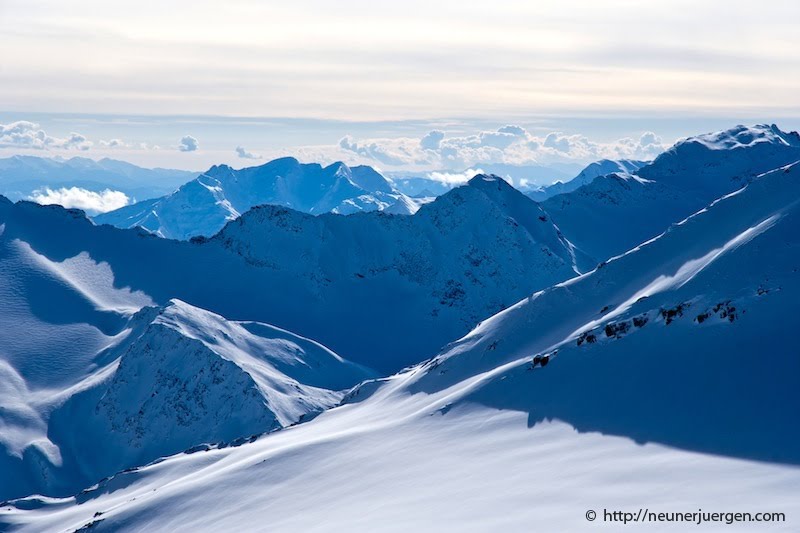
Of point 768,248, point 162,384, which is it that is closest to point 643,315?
point 768,248

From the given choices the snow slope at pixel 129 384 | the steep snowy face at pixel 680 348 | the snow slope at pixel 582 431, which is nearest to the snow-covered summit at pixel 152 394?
the snow slope at pixel 129 384

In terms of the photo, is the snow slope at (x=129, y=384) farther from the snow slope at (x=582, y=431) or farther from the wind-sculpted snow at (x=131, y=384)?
the snow slope at (x=582, y=431)

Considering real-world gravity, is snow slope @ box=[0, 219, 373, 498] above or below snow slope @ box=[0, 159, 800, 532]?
below

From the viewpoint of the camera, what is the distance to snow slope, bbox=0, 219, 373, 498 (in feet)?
430

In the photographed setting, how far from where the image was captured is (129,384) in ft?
475

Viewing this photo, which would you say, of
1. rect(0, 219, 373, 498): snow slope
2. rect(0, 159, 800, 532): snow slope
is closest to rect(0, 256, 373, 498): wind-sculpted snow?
rect(0, 219, 373, 498): snow slope

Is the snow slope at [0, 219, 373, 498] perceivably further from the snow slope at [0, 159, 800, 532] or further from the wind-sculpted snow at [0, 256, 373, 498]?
the snow slope at [0, 159, 800, 532]

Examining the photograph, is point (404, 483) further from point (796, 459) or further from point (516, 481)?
point (796, 459)

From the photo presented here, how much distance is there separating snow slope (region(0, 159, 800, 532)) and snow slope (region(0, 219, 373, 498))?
41.7 meters

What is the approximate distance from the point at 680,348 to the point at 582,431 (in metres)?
10.9

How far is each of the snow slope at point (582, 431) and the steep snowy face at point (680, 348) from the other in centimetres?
18

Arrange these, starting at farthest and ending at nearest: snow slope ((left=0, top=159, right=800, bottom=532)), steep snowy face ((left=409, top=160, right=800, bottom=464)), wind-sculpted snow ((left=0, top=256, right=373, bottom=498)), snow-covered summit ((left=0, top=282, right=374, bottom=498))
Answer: wind-sculpted snow ((left=0, top=256, right=373, bottom=498)), snow-covered summit ((left=0, top=282, right=374, bottom=498)), steep snowy face ((left=409, top=160, right=800, bottom=464)), snow slope ((left=0, top=159, right=800, bottom=532))

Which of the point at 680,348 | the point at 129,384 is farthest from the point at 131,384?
the point at 680,348

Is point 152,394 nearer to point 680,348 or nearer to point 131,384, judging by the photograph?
point 131,384
